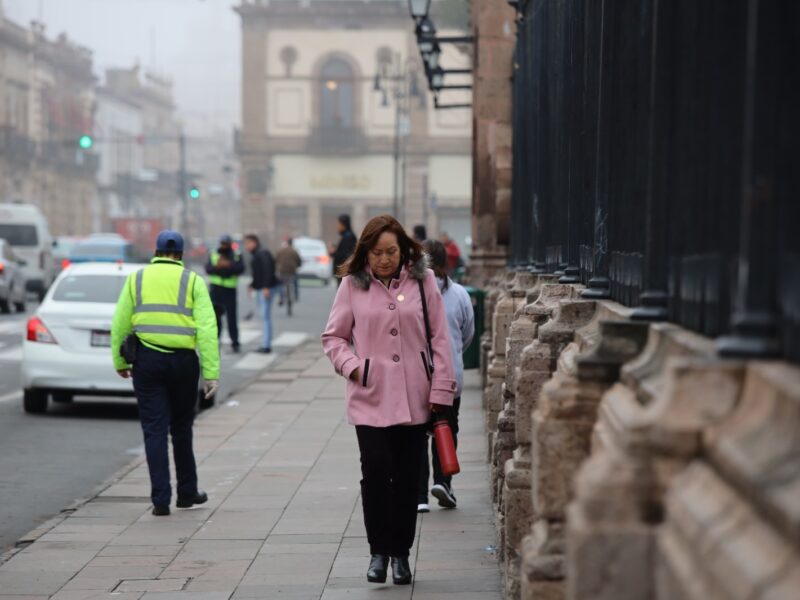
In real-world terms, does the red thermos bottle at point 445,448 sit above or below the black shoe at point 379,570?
above

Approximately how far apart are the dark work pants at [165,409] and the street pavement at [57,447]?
788 millimetres

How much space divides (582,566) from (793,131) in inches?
39.4

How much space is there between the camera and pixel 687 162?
483 cm

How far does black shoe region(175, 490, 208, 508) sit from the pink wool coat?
9.72 ft

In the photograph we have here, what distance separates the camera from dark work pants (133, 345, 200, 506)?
400 inches

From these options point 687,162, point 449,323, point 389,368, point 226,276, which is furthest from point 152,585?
point 226,276

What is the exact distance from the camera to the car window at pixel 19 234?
39781 millimetres

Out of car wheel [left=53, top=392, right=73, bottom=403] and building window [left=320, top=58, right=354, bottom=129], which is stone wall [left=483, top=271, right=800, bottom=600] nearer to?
car wheel [left=53, top=392, right=73, bottom=403]

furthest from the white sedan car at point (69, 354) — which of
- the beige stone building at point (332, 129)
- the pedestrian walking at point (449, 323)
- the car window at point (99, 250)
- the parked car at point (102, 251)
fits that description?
the beige stone building at point (332, 129)

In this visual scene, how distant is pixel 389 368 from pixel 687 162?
10.1 feet

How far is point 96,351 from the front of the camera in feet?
52.6

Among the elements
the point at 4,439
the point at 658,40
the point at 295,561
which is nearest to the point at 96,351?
the point at 4,439

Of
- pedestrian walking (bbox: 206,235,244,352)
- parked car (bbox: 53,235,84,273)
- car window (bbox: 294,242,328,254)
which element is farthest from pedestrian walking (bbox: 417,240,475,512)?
car window (bbox: 294,242,328,254)

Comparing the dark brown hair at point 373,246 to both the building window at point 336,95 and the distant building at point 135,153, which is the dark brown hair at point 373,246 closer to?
the building window at point 336,95
